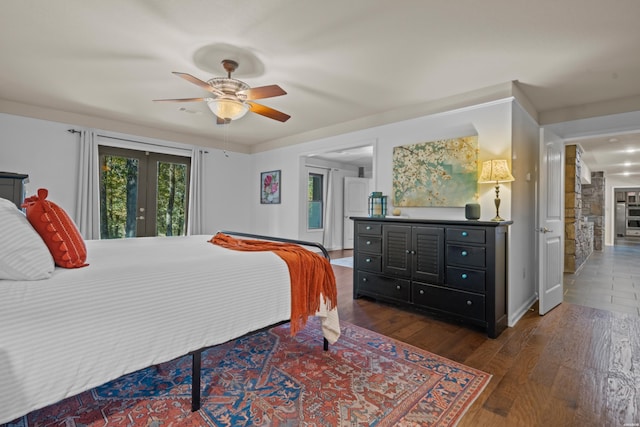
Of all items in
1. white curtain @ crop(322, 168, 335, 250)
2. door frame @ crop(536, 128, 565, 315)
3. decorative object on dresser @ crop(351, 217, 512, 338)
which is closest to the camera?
decorative object on dresser @ crop(351, 217, 512, 338)

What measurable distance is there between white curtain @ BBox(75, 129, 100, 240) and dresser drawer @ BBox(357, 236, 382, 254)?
370cm

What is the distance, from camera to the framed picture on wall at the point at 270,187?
5902 mm

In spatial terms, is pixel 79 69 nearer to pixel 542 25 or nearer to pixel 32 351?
pixel 32 351

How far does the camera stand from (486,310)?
2781mm

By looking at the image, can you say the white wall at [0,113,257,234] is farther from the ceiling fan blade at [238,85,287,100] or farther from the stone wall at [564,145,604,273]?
the stone wall at [564,145,604,273]

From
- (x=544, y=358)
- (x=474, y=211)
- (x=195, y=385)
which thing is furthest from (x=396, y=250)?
(x=195, y=385)

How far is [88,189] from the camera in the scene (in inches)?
174

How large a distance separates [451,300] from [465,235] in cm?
64

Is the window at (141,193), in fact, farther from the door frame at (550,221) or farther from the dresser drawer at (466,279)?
the door frame at (550,221)

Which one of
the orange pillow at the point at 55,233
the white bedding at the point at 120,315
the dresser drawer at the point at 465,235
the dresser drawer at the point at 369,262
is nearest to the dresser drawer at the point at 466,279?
the dresser drawer at the point at 465,235

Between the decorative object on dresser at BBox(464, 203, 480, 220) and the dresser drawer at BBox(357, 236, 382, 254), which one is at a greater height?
the decorative object on dresser at BBox(464, 203, 480, 220)

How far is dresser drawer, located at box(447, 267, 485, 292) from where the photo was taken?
112 inches

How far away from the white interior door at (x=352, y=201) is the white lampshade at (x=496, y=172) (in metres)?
4.91

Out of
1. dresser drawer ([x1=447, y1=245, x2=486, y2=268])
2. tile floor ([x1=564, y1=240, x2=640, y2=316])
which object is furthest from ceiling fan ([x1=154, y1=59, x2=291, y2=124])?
tile floor ([x1=564, y1=240, x2=640, y2=316])
